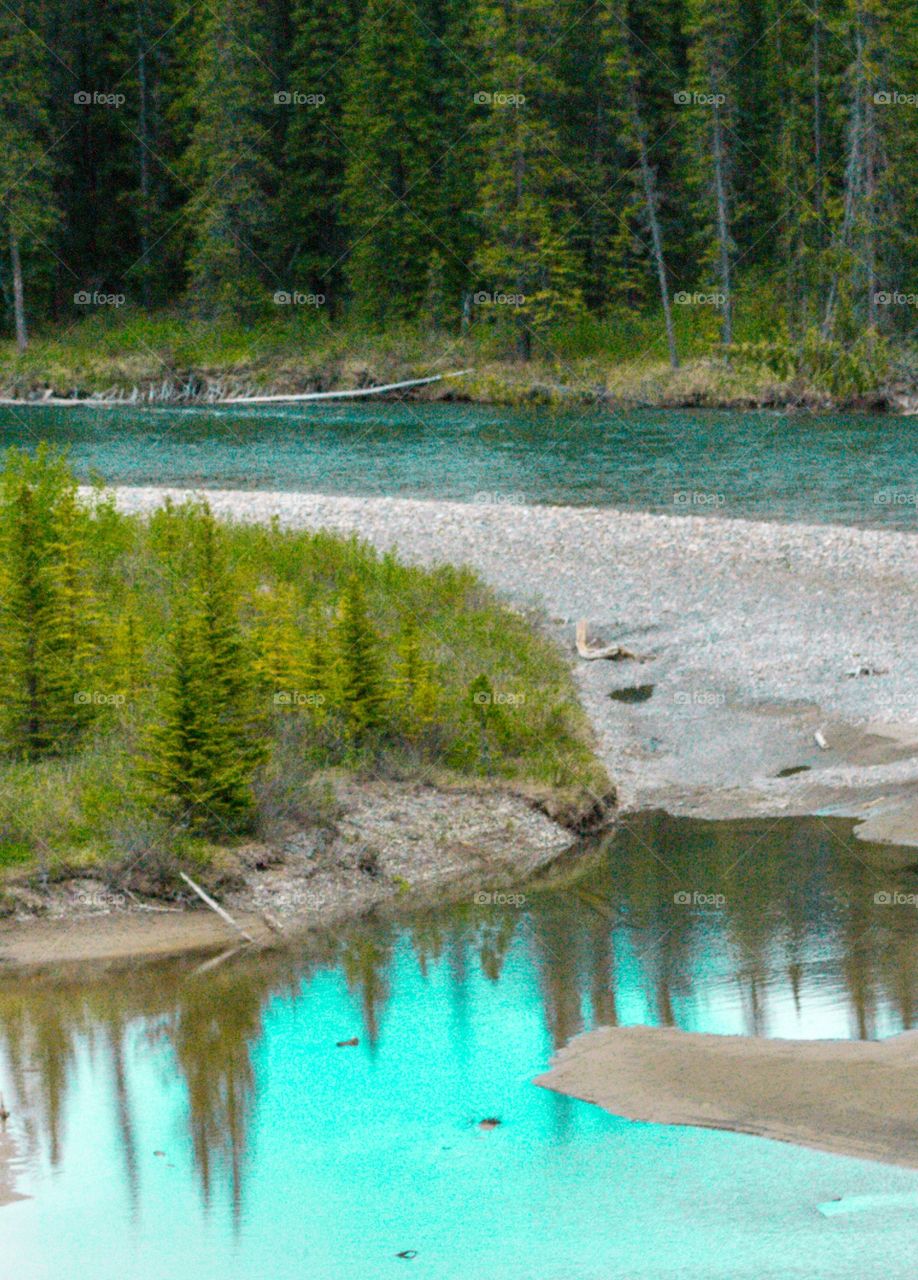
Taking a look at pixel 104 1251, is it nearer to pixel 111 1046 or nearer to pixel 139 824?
pixel 111 1046

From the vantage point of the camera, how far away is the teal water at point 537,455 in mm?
31172

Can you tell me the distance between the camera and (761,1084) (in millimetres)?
9555

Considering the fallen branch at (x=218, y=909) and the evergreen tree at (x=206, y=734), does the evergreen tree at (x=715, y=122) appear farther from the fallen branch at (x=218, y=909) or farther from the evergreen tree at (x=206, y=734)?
the fallen branch at (x=218, y=909)

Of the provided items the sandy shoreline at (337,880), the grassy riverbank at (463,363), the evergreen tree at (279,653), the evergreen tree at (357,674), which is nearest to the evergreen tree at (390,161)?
the grassy riverbank at (463,363)

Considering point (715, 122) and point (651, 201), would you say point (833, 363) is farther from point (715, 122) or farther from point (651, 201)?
point (651, 201)

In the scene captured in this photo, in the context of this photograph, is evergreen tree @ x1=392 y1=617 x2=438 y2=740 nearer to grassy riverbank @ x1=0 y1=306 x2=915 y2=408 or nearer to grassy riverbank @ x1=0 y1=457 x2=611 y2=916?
grassy riverbank @ x1=0 y1=457 x2=611 y2=916

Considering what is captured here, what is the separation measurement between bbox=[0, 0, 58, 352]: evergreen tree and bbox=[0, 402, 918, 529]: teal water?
1344 cm

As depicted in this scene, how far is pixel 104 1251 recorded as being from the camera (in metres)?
8.02

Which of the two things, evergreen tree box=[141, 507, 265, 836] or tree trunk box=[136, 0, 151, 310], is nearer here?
evergreen tree box=[141, 507, 265, 836]

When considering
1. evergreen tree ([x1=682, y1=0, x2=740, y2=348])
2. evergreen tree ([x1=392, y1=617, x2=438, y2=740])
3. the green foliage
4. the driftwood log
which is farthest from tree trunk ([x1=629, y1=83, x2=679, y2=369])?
evergreen tree ([x1=392, y1=617, x2=438, y2=740])

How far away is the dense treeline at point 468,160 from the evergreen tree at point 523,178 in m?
0.11

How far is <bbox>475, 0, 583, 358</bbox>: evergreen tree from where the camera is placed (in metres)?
54.0

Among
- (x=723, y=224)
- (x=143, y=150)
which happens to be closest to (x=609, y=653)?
(x=723, y=224)

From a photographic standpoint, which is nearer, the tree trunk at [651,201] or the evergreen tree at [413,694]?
the evergreen tree at [413,694]
